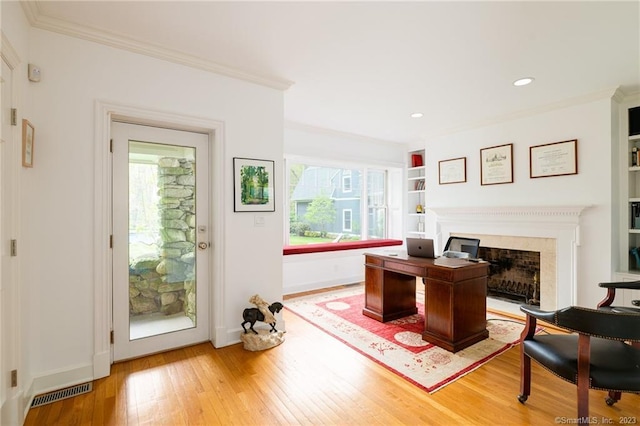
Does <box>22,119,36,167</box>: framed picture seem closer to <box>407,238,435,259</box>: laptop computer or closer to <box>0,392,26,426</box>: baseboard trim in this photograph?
<box>0,392,26,426</box>: baseboard trim

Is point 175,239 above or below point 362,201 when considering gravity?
below

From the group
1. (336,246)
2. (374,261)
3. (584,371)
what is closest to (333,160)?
(336,246)

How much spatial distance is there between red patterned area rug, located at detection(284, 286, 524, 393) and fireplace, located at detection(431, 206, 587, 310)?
0.71m

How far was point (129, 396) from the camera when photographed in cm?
212

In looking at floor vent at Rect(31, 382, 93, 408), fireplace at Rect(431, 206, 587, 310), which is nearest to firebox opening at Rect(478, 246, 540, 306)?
fireplace at Rect(431, 206, 587, 310)

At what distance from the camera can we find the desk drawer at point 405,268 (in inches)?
118

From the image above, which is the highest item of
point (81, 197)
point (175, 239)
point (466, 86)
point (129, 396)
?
point (466, 86)

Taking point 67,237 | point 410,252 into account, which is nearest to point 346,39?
point 410,252

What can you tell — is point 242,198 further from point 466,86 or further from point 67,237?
point 466,86

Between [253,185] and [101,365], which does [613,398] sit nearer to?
[253,185]

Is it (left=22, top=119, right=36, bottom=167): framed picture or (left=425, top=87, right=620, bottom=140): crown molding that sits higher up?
(left=425, top=87, right=620, bottom=140): crown molding

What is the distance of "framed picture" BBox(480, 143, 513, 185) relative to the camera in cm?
415

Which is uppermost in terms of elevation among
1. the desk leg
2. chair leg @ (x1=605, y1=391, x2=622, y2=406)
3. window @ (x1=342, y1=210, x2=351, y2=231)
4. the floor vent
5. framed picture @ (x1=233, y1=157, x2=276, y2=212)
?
framed picture @ (x1=233, y1=157, x2=276, y2=212)

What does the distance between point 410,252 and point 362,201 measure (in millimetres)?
2501
